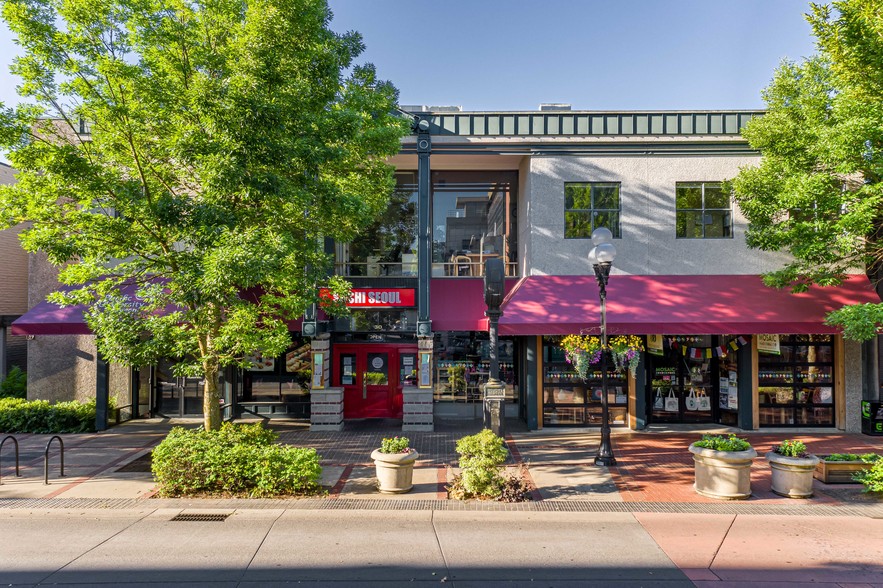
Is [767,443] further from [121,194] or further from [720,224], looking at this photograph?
[121,194]

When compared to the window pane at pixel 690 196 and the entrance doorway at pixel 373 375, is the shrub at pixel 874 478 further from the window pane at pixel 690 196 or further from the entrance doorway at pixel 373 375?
the entrance doorway at pixel 373 375

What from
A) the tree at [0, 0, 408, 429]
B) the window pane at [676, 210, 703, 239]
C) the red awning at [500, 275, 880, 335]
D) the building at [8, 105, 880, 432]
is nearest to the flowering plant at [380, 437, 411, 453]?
the tree at [0, 0, 408, 429]

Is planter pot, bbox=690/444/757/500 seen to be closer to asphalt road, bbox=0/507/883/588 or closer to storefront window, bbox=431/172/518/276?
asphalt road, bbox=0/507/883/588

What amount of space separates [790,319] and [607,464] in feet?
21.8

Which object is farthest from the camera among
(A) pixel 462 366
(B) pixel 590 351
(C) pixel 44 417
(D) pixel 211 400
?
(A) pixel 462 366

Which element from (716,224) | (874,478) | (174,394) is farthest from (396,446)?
(716,224)

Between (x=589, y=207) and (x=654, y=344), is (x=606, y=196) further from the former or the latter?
(x=654, y=344)

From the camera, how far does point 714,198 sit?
594 inches

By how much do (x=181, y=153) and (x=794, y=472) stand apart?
41.3 ft

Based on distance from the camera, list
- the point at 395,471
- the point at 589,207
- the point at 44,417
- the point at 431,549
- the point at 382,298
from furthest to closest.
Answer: the point at 382,298, the point at 589,207, the point at 44,417, the point at 395,471, the point at 431,549

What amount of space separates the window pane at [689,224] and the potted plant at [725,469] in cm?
716

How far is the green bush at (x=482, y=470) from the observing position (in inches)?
362

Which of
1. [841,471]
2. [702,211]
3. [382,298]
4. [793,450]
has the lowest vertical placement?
[841,471]

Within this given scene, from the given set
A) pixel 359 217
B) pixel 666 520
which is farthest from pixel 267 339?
pixel 666 520
